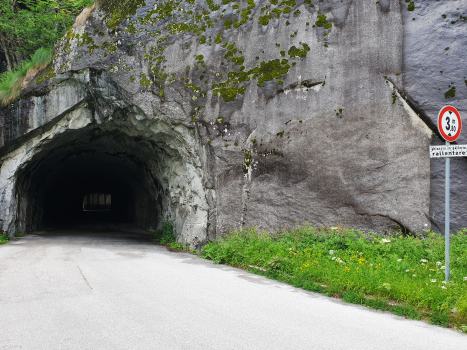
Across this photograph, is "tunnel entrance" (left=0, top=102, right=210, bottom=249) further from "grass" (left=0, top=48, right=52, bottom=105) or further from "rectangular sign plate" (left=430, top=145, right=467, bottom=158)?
"rectangular sign plate" (left=430, top=145, right=467, bottom=158)

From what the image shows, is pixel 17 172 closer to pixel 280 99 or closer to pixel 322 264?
pixel 280 99

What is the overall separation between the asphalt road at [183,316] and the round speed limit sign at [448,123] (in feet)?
9.89

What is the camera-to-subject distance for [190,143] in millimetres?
11898

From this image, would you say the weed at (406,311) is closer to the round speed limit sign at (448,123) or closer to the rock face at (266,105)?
the round speed limit sign at (448,123)

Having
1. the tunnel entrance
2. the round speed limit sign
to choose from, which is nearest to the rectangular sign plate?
the round speed limit sign

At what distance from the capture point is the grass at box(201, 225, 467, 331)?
16.5 ft

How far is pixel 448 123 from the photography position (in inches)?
232

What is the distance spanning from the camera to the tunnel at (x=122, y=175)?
12773mm

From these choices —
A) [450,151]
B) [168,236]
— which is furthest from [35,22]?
[450,151]

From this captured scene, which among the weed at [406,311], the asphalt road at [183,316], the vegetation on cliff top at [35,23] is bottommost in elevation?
the asphalt road at [183,316]

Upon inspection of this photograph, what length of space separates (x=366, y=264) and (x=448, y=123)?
284cm

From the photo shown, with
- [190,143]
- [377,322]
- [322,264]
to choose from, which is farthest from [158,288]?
[190,143]

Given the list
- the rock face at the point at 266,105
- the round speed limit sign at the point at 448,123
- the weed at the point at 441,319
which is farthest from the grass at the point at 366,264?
the round speed limit sign at the point at 448,123

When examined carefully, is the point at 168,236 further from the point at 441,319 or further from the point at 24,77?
the point at 441,319
